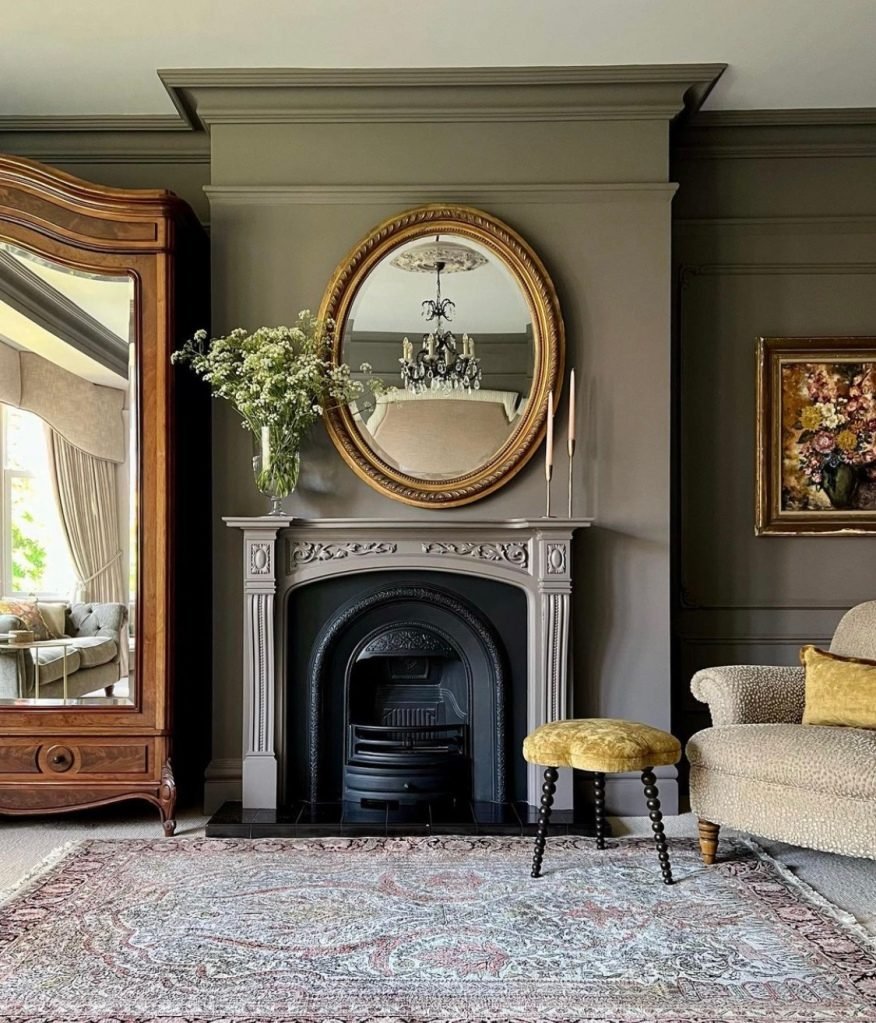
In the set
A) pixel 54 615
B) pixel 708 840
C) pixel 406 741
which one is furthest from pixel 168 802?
pixel 708 840

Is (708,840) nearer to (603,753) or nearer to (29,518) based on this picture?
(603,753)

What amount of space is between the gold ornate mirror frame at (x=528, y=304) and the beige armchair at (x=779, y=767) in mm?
1118

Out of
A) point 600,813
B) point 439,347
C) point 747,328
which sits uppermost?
point 747,328

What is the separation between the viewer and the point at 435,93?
153 inches

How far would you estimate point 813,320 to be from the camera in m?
4.24

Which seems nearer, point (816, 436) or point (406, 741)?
point (406, 741)

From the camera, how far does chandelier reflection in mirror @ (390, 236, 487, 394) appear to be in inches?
155

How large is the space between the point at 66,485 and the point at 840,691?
8.89 feet

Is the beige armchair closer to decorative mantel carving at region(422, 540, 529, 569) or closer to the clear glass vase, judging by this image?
decorative mantel carving at region(422, 540, 529, 569)

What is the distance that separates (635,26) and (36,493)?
266cm

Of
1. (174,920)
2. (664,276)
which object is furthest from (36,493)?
(664,276)

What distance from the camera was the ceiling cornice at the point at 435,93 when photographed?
3.79m

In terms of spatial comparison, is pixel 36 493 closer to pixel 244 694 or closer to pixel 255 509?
pixel 255 509

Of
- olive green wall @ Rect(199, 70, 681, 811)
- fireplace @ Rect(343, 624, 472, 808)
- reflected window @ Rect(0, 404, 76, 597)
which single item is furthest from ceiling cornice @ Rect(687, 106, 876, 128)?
reflected window @ Rect(0, 404, 76, 597)
